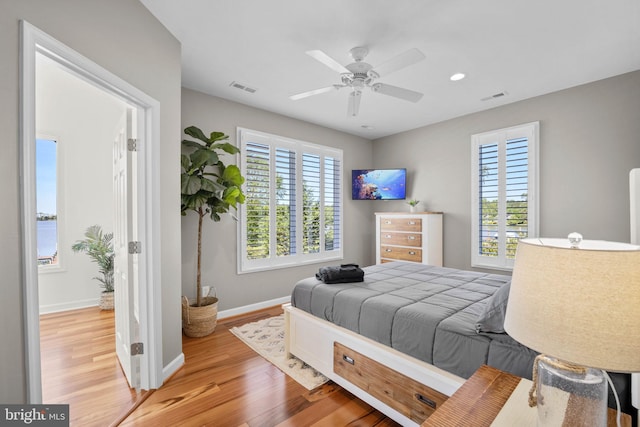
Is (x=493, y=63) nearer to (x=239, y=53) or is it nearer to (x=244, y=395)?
(x=239, y=53)

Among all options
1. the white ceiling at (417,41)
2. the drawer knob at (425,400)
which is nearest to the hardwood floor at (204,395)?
the drawer knob at (425,400)

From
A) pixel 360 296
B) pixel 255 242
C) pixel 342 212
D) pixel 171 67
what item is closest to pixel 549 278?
pixel 360 296

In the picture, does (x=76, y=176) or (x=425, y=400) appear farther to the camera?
(x=76, y=176)

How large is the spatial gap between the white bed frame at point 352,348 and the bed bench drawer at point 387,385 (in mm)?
31

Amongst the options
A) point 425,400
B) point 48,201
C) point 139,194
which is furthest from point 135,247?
point 48,201

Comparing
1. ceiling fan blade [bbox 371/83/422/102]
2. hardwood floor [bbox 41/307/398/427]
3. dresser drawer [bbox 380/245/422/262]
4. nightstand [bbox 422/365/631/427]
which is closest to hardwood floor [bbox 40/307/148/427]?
hardwood floor [bbox 41/307/398/427]

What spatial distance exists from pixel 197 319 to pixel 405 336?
2268mm

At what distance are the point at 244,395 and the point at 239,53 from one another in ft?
9.45

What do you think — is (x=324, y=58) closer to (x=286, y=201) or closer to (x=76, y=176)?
(x=286, y=201)

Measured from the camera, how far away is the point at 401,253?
464 centimetres

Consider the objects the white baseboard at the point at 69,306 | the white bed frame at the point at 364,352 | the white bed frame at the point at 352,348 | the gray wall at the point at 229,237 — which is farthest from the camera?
the white baseboard at the point at 69,306

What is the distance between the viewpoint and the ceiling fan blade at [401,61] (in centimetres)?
203

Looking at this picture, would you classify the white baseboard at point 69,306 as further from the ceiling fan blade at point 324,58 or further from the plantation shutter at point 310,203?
the ceiling fan blade at point 324,58

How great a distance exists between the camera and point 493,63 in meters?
2.81
